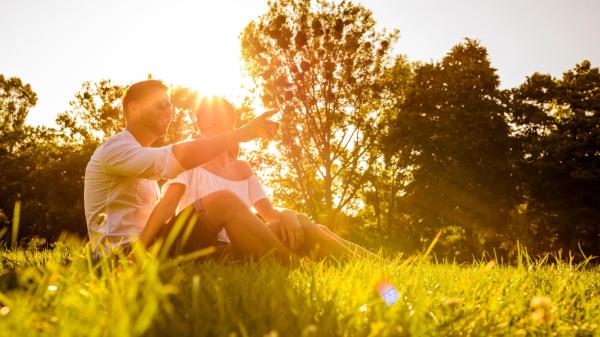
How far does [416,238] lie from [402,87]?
32.9 feet

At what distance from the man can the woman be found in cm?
34

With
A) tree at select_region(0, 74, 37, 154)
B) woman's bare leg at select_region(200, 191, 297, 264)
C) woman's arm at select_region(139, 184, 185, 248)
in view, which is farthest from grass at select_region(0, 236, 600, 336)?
tree at select_region(0, 74, 37, 154)

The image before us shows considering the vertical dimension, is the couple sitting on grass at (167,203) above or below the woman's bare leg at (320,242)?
above

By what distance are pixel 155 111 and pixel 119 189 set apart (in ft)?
2.64

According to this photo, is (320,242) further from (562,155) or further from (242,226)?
(562,155)

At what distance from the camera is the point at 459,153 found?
27219mm

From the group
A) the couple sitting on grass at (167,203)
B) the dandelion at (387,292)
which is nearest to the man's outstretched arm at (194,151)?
the couple sitting on grass at (167,203)

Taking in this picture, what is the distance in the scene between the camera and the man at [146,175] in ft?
11.0

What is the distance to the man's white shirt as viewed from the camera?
11.9 feet

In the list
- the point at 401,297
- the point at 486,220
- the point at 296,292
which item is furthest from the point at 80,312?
the point at 486,220

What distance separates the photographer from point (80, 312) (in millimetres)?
1457

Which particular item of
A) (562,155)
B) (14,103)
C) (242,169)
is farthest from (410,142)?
(14,103)

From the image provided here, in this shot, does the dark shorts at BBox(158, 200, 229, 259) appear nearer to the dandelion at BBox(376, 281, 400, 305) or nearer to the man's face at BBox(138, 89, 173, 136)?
the man's face at BBox(138, 89, 173, 136)

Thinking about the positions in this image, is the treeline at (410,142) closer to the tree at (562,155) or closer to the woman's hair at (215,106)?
the tree at (562,155)
